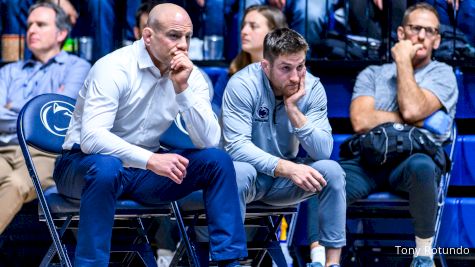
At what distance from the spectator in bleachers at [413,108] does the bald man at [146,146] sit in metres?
1.19

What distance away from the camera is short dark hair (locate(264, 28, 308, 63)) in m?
5.14

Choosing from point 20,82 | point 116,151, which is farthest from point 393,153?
point 20,82

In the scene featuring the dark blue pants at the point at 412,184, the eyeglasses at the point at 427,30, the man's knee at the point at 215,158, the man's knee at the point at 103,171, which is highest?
the eyeglasses at the point at 427,30

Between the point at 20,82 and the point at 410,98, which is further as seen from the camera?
the point at 20,82

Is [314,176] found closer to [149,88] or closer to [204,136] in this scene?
[204,136]

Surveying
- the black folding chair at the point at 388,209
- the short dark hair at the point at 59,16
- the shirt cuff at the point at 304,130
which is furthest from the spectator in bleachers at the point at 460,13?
the short dark hair at the point at 59,16

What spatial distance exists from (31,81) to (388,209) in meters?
2.25

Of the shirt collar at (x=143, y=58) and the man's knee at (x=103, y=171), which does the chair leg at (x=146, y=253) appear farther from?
the shirt collar at (x=143, y=58)

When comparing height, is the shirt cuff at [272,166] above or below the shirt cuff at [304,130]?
below

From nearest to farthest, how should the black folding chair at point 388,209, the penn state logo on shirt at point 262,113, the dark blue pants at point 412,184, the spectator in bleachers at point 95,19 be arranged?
the penn state logo on shirt at point 262,113, the dark blue pants at point 412,184, the black folding chair at point 388,209, the spectator in bleachers at point 95,19

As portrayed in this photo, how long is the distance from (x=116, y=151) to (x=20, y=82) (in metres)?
2.02

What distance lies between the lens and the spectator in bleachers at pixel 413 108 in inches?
216

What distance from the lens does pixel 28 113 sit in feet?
16.5

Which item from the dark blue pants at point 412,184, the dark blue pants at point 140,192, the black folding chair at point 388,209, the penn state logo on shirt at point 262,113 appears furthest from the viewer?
the black folding chair at point 388,209
